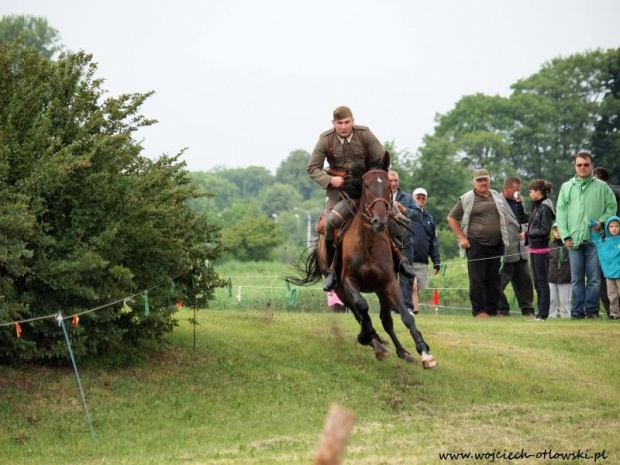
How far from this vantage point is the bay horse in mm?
15578

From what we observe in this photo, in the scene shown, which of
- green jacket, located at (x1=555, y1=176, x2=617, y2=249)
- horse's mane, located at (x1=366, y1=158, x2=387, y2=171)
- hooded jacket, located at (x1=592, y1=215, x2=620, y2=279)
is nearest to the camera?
horse's mane, located at (x1=366, y1=158, x2=387, y2=171)

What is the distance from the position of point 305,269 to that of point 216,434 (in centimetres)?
605

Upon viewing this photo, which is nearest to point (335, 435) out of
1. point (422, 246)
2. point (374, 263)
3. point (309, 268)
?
point (374, 263)

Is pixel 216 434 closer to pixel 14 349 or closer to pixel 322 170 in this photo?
pixel 14 349

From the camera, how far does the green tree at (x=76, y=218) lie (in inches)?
571

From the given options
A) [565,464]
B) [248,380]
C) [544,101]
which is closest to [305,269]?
[248,380]

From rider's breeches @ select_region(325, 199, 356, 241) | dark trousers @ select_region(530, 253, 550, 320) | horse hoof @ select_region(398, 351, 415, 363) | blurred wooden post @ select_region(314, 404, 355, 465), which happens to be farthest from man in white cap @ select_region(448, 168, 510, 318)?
blurred wooden post @ select_region(314, 404, 355, 465)

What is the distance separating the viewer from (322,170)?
17.1 meters

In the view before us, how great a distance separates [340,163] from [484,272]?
22.6 feet

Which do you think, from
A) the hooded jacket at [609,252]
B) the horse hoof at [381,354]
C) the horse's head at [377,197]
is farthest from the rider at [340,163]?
the hooded jacket at [609,252]

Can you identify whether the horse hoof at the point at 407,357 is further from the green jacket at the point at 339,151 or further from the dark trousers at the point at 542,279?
the dark trousers at the point at 542,279

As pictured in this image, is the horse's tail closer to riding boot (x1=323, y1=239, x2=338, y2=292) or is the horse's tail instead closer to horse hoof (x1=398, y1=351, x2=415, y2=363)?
riding boot (x1=323, y1=239, x2=338, y2=292)

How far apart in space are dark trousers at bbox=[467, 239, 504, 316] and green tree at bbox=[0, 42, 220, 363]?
7960 mm

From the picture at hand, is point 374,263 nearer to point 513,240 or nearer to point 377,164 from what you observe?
point 377,164
